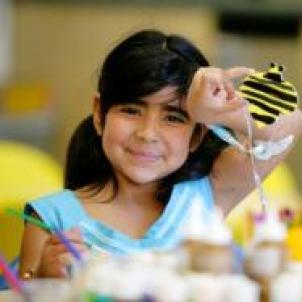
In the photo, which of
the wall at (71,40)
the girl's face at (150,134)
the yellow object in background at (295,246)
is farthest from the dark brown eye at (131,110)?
the wall at (71,40)

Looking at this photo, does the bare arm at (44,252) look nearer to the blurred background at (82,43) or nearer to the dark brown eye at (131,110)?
the dark brown eye at (131,110)

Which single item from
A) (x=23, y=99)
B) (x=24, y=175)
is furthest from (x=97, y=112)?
(x=23, y=99)

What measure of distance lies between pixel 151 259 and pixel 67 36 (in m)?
3.30

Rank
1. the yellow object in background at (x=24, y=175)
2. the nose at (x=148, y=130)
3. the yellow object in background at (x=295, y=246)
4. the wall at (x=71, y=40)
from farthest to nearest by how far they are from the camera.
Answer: the wall at (x=71, y=40) < the yellow object in background at (x=24, y=175) < the nose at (x=148, y=130) < the yellow object in background at (x=295, y=246)

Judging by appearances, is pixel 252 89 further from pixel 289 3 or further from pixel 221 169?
pixel 289 3

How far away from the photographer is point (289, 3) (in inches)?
150

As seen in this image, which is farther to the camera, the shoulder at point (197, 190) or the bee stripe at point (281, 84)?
the shoulder at point (197, 190)

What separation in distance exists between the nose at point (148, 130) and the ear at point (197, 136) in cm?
6

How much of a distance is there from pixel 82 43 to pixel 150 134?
299 centimetres

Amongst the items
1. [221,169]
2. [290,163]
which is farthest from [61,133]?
[221,169]

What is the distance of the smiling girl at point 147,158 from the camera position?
1160 millimetres

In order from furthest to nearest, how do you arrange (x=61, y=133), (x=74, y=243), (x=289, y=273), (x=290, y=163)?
(x=61, y=133) < (x=290, y=163) < (x=74, y=243) < (x=289, y=273)

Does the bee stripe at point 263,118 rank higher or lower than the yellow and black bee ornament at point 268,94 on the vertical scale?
lower

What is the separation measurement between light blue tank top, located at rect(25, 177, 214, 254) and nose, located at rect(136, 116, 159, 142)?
10 centimetres
